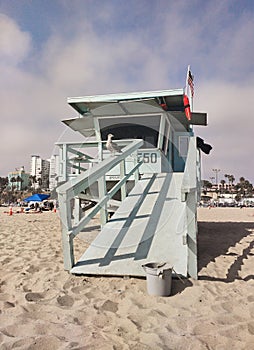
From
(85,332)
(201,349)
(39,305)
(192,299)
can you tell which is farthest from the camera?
(192,299)

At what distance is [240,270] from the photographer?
3.99m

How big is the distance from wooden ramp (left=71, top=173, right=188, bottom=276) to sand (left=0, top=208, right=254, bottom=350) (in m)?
0.23

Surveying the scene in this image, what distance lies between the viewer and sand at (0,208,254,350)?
2.12 meters

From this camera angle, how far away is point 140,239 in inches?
172

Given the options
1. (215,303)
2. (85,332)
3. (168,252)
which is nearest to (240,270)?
(168,252)

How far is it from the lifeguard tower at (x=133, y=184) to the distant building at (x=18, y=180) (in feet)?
234

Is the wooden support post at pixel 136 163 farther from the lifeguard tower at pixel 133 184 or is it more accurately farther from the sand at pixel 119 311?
the sand at pixel 119 311

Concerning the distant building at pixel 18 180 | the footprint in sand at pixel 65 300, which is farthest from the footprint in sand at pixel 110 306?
the distant building at pixel 18 180

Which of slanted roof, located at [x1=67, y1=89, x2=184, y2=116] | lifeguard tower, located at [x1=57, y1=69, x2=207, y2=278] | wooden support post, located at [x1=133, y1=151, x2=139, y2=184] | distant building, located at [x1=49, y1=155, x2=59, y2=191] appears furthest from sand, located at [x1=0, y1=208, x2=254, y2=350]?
slanted roof, located at [x1=67, y1=89, x2=184, y2=116]

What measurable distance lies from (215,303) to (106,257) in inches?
65.1

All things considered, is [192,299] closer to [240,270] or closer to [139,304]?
[139,304]

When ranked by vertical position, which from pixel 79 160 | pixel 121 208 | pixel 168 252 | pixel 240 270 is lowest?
pixel 240 270

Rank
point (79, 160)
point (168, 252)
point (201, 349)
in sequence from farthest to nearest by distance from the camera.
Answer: point (79, 160)
point (168, 252)
point (201, 349)

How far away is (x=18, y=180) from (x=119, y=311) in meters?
80.5
